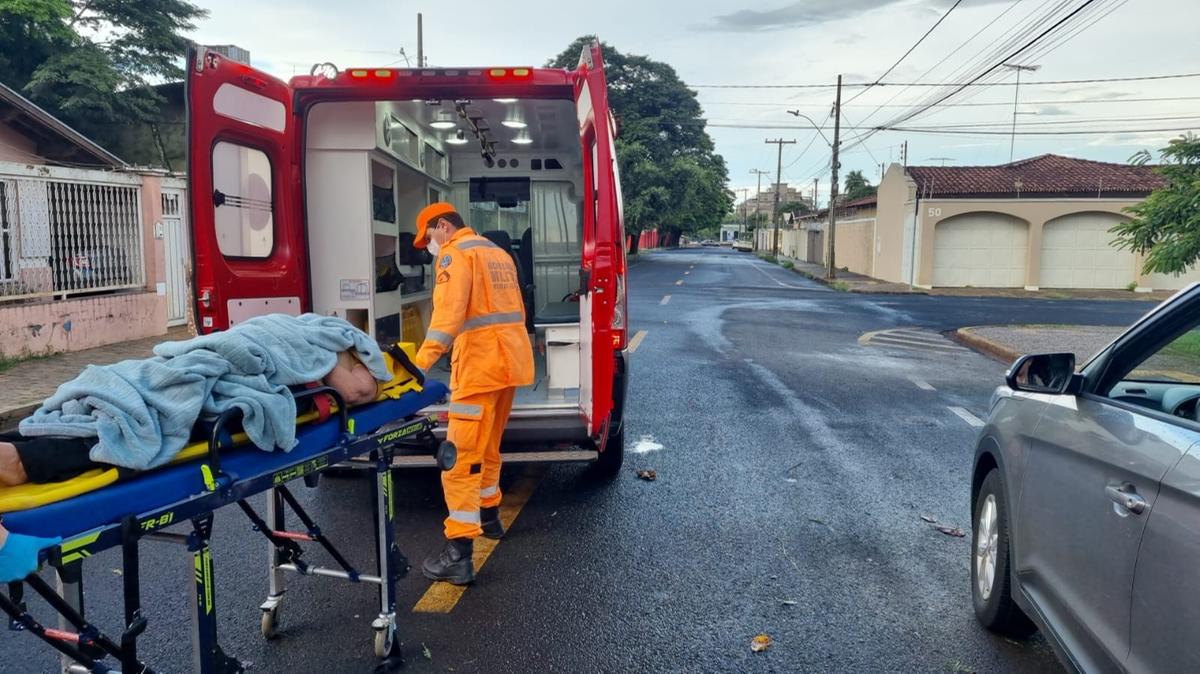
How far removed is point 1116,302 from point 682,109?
29.0 m

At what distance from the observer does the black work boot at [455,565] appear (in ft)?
13.8

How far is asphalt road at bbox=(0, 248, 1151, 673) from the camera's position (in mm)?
3541

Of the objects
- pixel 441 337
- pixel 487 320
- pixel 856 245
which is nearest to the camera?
pixel 441 337

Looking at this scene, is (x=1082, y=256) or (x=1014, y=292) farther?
(x=1082, y=256)

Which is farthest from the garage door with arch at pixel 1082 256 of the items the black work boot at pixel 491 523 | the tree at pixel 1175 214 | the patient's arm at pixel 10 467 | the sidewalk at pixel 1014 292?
the patient's arm at pixel 10 467

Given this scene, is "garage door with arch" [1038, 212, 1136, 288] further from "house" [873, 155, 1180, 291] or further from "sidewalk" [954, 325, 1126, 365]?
"sidewalk" [954, 325, 1126, 365]

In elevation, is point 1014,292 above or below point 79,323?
below

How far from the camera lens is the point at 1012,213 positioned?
32156 mm

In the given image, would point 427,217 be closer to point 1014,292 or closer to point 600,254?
point 600,254

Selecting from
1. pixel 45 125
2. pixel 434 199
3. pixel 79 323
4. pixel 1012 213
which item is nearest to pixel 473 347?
pixel 434 199

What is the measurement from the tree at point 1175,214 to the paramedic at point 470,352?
1110 cm

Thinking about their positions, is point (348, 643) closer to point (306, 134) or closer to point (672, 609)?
point (672, 609)

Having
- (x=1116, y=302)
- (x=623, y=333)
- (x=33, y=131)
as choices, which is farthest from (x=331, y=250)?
(x=1116, y=302)

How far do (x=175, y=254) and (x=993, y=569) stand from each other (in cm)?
1301
